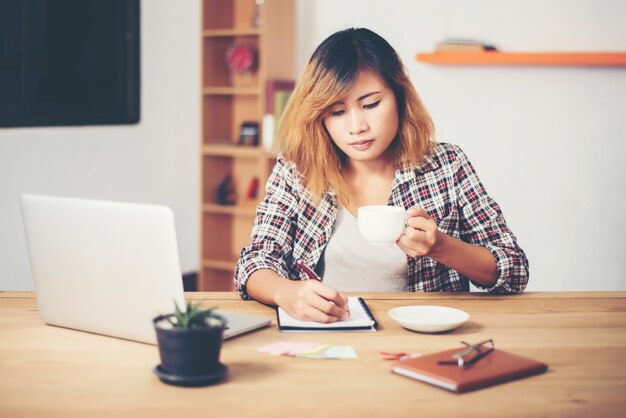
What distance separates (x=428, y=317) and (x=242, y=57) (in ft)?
9.91

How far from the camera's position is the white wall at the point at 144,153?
12.3 ft

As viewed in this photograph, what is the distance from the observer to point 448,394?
1111mm

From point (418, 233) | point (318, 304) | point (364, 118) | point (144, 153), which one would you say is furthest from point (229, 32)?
point (318, 304)

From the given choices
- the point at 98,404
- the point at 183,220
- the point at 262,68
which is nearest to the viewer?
the point at 98,404

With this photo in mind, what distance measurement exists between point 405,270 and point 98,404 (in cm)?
103

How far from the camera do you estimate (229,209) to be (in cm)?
435

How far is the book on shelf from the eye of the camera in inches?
137

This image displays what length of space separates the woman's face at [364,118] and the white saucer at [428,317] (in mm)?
480

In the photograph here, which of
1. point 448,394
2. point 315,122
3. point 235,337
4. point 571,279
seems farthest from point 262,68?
point 448,394

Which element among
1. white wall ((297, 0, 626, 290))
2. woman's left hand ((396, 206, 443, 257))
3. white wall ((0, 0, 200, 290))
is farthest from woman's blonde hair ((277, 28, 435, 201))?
white wall ((0, 0, 200, 290))

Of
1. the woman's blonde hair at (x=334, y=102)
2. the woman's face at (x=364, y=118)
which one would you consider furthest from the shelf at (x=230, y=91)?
the woman's face at (x=364, y=118)

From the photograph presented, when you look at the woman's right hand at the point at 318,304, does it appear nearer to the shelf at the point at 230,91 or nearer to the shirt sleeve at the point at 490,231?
the shirt sleeve at the point at 490,231

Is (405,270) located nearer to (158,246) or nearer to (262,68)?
(158,246)

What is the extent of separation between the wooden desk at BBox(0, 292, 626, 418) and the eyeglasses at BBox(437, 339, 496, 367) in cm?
7
